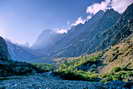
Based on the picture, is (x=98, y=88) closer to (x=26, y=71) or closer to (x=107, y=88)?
(x=107, y=88)

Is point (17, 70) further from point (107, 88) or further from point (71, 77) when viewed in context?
point (107, 88)

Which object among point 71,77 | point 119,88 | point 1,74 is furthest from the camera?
point 1,74

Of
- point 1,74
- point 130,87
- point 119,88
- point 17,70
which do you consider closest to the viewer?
point 119,88

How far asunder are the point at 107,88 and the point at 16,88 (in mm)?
15266

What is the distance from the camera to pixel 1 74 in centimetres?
10694

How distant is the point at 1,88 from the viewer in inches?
1654

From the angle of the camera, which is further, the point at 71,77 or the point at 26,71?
the point at 26,71

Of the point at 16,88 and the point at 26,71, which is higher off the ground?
the point at 26,71

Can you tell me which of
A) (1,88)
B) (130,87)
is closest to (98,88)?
(130,87)

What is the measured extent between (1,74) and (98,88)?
74208mm

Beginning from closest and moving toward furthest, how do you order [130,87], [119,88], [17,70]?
[119,88]
[130,87]
[17,70]

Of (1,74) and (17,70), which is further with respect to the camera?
(17,70)

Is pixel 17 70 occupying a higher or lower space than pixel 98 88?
higher

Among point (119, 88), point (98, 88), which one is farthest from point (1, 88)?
point (119, 88)
